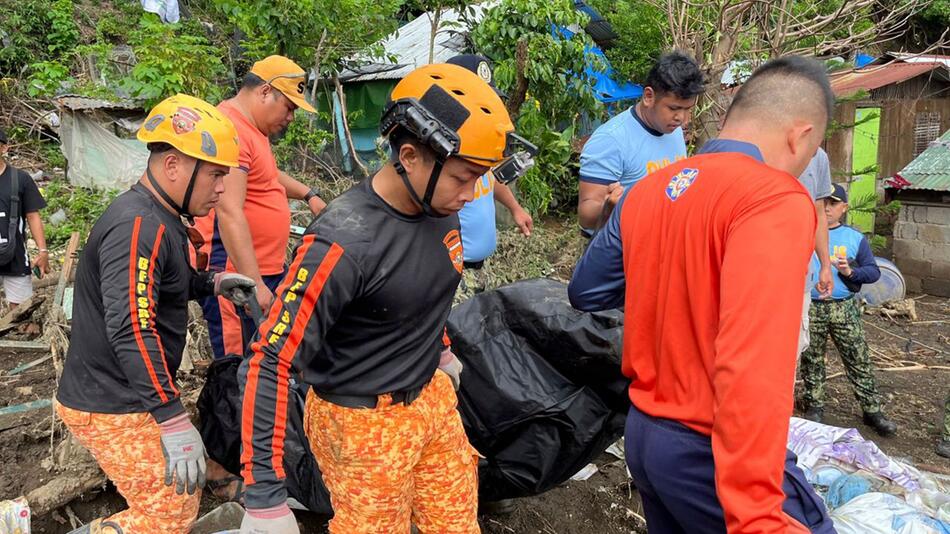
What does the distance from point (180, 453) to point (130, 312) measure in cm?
51

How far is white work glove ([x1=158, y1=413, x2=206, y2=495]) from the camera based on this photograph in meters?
2.34

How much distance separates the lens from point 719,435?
4.88 feet

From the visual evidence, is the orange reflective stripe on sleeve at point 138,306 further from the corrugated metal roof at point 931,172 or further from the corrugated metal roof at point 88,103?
the corrugated metal roof at point 931,172

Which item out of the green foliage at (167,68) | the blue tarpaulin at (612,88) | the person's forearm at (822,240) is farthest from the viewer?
the blue tarpaulin at (612,88)

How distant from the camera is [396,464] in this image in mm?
2115

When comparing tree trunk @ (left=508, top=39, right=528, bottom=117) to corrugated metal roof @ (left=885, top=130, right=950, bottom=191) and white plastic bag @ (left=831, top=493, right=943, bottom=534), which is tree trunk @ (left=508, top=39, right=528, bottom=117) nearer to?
corrugated metal roof @ (left=885, top=130, right=950, bottom=191)

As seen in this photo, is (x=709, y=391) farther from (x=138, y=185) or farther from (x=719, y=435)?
(x=138, y=185)

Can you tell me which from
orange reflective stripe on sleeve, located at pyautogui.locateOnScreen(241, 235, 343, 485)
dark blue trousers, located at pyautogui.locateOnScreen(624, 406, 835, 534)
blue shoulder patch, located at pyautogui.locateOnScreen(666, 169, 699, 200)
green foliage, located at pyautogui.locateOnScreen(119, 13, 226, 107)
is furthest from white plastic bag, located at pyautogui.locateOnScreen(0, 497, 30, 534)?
green foliage, located at pyautogui.locateOnScreen(119, 13, 226, 107)

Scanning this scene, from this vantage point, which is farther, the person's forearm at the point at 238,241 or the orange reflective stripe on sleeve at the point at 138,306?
the person's forearm at the point at 238,241

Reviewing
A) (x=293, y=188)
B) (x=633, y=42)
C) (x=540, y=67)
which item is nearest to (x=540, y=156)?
(x=540, y=67)

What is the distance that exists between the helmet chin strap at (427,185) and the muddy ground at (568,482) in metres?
1.97

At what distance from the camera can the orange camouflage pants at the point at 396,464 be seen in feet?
6.88

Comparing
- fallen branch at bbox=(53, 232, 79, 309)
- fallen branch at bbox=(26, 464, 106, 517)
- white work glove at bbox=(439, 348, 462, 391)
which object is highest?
white work glove at bbox=(439, 348, 462, 391)

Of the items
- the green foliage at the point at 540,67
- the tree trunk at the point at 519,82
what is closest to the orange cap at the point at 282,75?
the tree trunk at the point at 519,82
